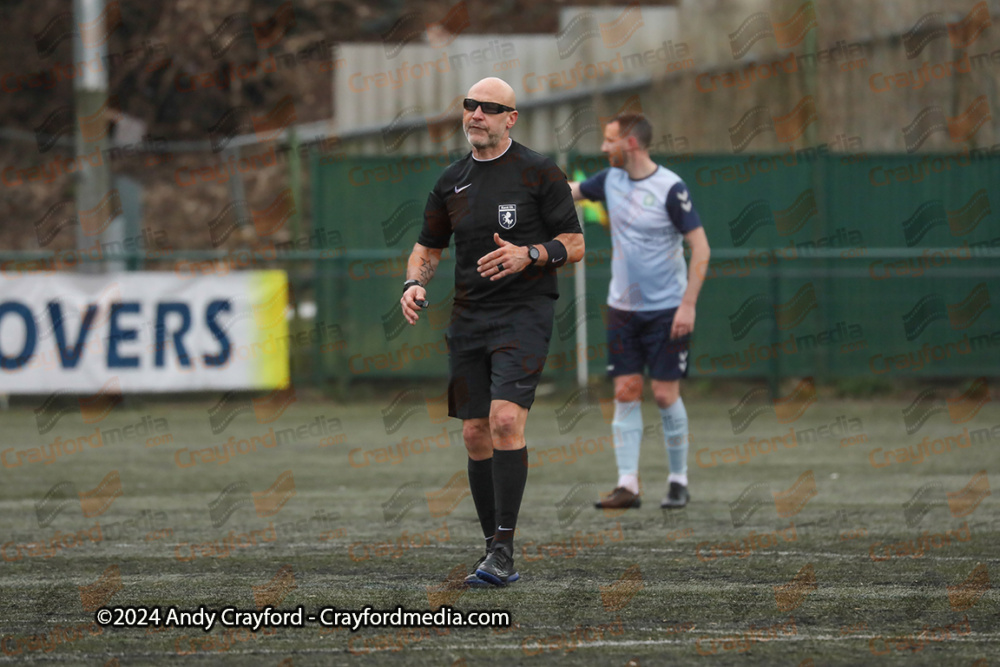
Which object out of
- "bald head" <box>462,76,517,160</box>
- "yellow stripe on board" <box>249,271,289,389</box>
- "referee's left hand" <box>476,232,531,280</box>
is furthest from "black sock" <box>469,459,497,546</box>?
"yellow stripe on board" <box>249,271,289,389</box>

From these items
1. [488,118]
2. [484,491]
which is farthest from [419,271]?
[484,491]

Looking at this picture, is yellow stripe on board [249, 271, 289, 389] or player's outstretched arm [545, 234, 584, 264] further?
yellow stripe on board [249, 271, 289, 389]

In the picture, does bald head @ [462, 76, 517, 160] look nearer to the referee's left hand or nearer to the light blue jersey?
the referee's left hand

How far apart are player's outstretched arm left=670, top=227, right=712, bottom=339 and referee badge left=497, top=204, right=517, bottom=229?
99.3 inches

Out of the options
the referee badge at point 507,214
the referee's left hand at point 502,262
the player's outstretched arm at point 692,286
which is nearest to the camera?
the referee's left hand at point 502,262

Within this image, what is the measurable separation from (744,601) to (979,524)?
284 centimetres

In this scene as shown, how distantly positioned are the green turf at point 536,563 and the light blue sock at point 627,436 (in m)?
0.33

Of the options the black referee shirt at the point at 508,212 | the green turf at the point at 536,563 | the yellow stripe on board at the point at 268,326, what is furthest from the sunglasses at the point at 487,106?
the yellow stripe on board at the point at 268,326

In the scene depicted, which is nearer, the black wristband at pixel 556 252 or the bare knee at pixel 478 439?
the black wristband at pixel 556 252

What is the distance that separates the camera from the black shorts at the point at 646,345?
9.09 metres

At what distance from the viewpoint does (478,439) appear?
6699 millimetres

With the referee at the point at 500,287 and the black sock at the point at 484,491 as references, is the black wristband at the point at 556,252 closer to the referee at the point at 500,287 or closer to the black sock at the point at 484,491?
the referee at the point at 500,287

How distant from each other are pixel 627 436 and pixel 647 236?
1.25 meters

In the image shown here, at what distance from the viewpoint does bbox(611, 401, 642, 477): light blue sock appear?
30.0 ft
